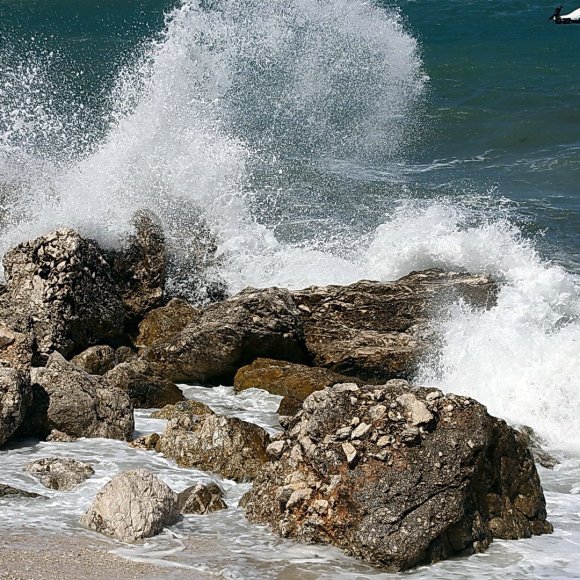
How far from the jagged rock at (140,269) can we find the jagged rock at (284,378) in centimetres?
187

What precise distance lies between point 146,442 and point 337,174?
1176 cm

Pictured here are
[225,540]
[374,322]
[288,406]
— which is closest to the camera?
[225,540]

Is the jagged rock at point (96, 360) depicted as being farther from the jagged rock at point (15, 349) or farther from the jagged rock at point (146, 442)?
the jagged rock at point (146, 442)

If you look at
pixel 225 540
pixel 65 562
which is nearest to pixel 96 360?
pixel 225 540

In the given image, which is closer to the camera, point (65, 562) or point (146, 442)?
point (65, 562)

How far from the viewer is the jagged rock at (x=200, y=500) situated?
681cm

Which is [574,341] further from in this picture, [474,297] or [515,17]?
[515,17]

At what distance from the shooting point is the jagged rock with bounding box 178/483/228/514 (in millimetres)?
6809

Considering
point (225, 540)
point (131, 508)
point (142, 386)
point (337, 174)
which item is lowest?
point (225, 540)

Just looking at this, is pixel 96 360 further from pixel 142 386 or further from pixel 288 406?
pixel 288 406

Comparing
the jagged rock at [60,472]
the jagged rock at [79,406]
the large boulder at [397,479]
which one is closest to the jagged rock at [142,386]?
the jagged rock at [79,406]

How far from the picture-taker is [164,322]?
11086mm

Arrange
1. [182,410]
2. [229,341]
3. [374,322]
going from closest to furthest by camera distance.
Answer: [182,410]
[229,341]
[374,322]

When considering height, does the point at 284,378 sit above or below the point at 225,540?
above
